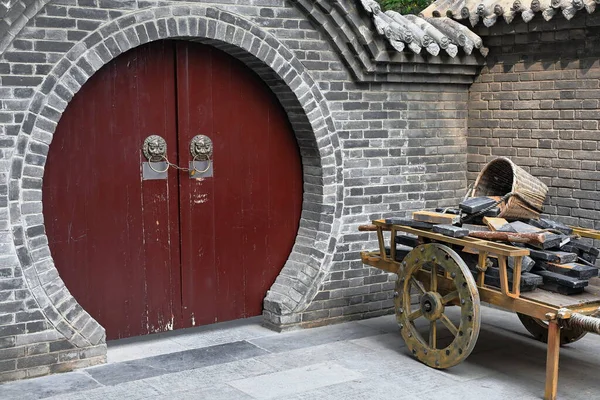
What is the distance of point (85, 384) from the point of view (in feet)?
21.0

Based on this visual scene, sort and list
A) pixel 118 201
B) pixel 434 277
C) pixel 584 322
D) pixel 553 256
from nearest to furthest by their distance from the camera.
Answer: pixel 584 322 < pixel 553 256 < pixel 434 277 < pixel 118 201

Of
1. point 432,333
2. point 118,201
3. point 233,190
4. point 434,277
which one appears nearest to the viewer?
point 434,277

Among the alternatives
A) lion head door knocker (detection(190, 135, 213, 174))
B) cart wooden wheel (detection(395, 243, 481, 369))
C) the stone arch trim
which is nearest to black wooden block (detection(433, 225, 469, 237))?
cart wooden wheel (detection(395, 243, 481, 369))

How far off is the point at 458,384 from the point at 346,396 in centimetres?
88

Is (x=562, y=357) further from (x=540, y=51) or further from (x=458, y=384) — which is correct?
(x=540, y=51)

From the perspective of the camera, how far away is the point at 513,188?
720 centimetres

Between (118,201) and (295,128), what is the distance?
5.92ft

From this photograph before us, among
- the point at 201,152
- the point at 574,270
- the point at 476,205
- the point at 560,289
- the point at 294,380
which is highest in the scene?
the point at 201,152

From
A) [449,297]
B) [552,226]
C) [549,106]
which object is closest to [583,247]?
[552,226]

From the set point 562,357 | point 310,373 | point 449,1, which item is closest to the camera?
point 310,373

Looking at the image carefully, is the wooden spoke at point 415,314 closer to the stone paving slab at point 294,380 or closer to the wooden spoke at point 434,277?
the wooden spoke at point 434,277

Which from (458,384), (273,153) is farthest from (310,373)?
(273,153)

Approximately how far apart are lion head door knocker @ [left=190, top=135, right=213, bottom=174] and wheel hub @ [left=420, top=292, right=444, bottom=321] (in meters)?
2.20

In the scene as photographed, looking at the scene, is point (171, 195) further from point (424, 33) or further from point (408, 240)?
point (424, 33)
